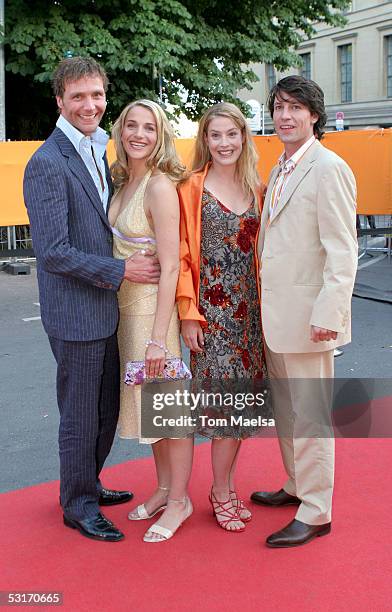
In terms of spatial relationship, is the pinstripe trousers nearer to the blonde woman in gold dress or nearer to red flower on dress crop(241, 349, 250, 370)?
the blonde woman in gold dress

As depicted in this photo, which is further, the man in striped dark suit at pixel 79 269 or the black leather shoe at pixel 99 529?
the black leather shoe at pixel 99 529

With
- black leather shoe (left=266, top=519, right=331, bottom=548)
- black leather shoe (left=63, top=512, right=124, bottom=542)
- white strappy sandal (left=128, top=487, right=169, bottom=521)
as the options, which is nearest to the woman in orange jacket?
black leather shoe (left=266, top=519, right=331, bottom=548)

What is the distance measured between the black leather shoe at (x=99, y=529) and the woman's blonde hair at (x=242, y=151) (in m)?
1.64

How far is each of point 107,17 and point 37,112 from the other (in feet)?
8.72

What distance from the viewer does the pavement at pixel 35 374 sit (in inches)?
178

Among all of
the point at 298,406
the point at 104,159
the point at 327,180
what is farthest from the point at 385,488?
the point at 104,159

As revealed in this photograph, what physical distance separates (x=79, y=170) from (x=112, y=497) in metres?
1.67

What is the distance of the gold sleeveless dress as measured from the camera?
Answer: 3385mm

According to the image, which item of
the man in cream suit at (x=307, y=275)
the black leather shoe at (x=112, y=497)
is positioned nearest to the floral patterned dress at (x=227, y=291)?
the man in cream suit at (x=307, y=275)

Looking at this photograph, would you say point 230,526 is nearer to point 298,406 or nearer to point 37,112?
point 298,406

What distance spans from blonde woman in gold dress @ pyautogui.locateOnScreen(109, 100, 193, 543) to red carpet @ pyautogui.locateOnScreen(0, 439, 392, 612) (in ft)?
0.71

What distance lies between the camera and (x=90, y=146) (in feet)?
11.2

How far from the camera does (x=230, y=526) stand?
354 cm

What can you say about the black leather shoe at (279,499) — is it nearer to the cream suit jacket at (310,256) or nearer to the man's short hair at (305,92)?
the cream suit jacket at (310,256)
